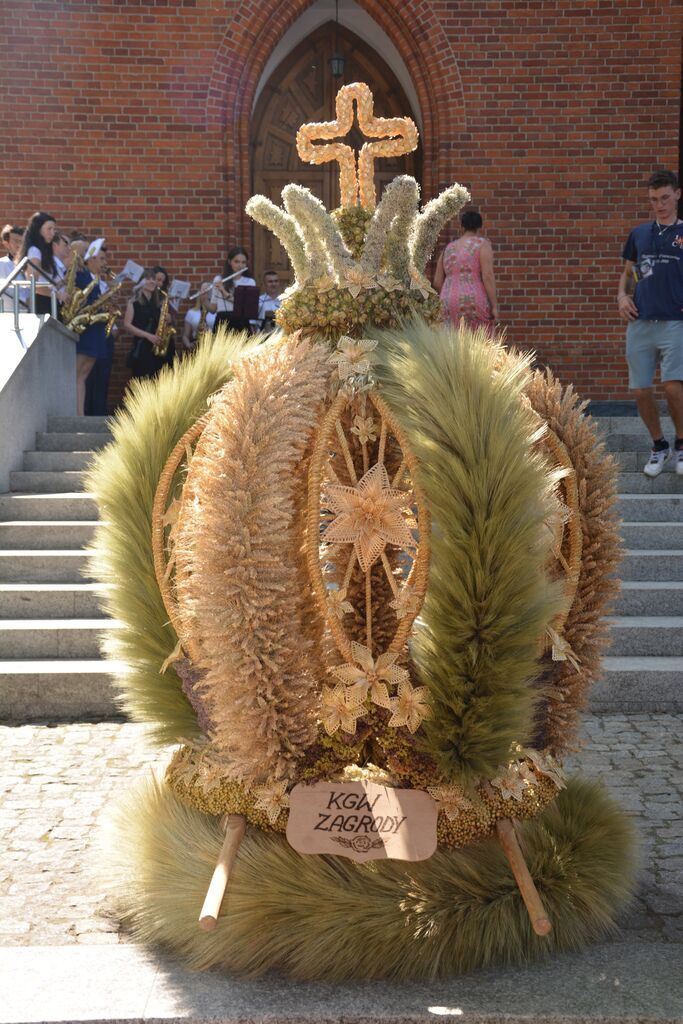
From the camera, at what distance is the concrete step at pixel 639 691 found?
569 centimetres

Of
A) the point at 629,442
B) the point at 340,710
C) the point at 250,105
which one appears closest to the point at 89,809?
the point at 340,710

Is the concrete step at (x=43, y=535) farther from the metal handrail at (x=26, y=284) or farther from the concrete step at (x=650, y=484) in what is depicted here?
the concrete step at (x=650, y=484)

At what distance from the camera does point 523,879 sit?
2.83 meters

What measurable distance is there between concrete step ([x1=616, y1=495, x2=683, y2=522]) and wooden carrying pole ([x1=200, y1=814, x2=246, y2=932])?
505 centimetres

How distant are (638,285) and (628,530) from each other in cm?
169

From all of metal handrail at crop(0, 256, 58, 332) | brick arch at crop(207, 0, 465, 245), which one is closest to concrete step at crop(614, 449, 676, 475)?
brick arch at crop(207, 0, 465, 245)

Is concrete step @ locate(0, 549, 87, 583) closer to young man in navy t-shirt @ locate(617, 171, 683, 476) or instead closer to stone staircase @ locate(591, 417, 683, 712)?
stone staircase @ locate(591, 417, 683, 712)

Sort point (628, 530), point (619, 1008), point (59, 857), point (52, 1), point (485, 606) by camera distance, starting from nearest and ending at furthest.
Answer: point (619, 1008), point (485, 606), point (59, 857), point (628, 530), point (52, 1)

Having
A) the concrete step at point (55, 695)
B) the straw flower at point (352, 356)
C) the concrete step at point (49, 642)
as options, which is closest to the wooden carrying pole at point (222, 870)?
the straw flower at point (352, 356)

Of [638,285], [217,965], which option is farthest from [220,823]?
[638,285]

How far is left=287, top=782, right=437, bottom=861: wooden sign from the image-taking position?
2848mm

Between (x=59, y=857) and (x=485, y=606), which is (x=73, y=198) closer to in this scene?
(x=59, y=857)

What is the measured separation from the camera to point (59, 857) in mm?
3783

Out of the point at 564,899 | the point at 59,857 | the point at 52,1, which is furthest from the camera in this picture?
the point at 52,1
